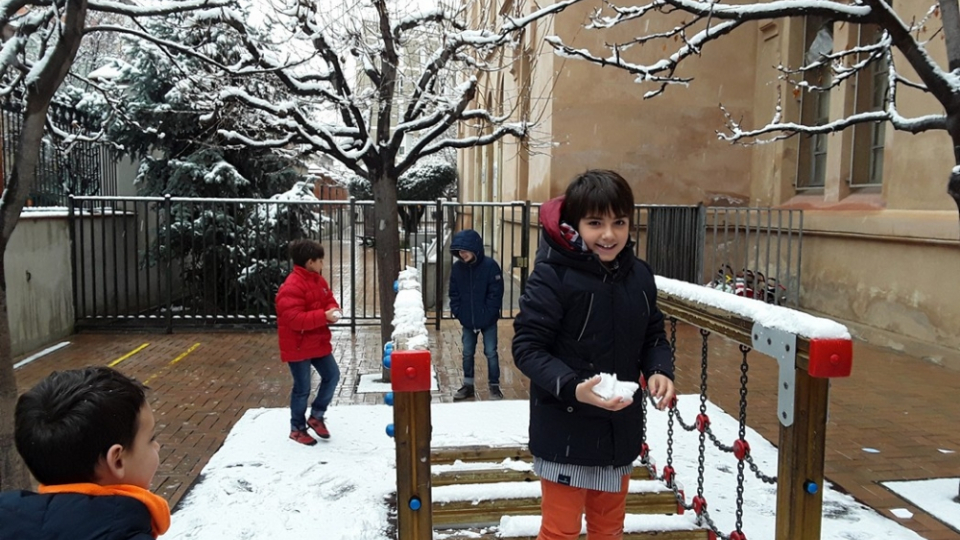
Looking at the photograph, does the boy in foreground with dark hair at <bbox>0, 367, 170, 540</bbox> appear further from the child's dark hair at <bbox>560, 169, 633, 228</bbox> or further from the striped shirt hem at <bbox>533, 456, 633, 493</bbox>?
the child's dark hair at <bbox>560, 169, 633, 228</bbox>

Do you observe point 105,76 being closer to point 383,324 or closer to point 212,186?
point 212,186

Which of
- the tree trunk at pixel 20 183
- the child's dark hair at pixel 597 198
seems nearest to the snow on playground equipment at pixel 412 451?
the child's dark hair at pixel 597 198

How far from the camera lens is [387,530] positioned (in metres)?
3.73

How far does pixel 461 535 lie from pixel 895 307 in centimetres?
765

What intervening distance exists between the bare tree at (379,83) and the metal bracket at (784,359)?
14.1 feet

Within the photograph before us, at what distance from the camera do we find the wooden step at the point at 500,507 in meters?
3.69

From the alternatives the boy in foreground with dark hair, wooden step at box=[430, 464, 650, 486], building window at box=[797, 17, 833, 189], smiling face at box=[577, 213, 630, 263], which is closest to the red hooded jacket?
wooden step at box=[430, 464, 650, 486]

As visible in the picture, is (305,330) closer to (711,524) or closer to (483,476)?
(483,476)

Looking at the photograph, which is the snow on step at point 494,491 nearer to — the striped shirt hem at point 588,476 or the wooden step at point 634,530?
the wooden step at point 634,530

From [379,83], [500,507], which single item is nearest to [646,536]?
[500,507]

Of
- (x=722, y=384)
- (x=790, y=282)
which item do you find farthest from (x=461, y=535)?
(x=790, y=282)

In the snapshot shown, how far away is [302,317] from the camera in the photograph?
4.92 m

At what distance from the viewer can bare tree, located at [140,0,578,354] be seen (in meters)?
6.44

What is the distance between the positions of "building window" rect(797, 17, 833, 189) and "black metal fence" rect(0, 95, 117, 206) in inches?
444
